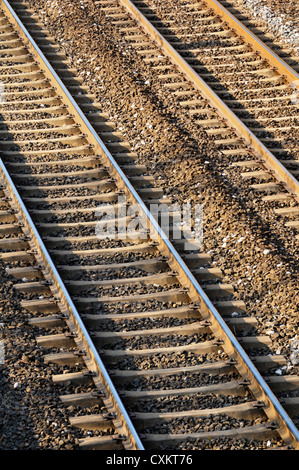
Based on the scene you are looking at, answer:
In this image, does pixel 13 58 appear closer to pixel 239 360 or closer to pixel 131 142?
pixel 131 142

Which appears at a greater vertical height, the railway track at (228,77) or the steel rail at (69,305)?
the railway track at (228,77)

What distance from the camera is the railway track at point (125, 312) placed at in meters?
6.42

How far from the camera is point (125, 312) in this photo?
25.3ft

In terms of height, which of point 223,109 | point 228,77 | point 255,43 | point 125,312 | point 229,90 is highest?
point 255,43

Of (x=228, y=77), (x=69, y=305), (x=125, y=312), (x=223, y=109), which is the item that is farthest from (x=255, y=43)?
(x=69, y=305)

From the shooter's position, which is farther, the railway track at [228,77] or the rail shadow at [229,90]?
the rail shadow at [229,90]

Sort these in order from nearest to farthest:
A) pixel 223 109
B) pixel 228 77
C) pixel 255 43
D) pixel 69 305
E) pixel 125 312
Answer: pixel 69 305, pixel 125 312, pixel 223 109, pixel 228 77, pixel 255 43

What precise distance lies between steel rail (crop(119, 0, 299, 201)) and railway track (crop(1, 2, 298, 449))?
162 cm

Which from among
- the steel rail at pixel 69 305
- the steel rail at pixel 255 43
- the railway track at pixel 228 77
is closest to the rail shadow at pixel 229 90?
the railway track at pixel 228 77

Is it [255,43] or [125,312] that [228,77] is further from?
[125,312]

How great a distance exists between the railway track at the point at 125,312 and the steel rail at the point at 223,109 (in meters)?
1.62

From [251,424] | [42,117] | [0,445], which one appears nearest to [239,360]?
[251,424]

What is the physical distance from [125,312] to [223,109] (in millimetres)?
4440

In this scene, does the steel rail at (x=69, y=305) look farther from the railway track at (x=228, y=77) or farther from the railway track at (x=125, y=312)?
the railway track at (x=228, y=77)
